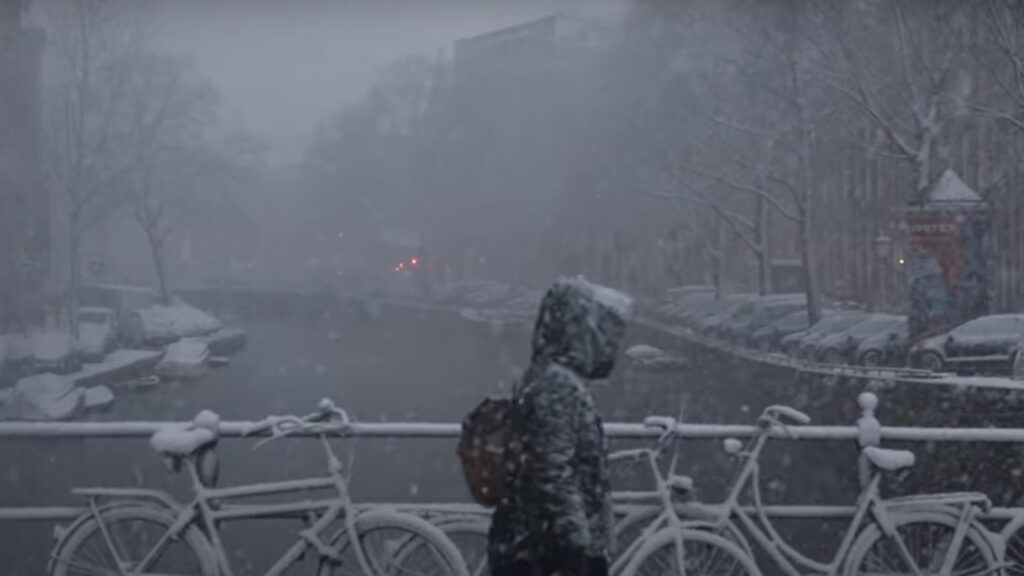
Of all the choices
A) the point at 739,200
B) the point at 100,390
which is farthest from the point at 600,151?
the point at 100,390

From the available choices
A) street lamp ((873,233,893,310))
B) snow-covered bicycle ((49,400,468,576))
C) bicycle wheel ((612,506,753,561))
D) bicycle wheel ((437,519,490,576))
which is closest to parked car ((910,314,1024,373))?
street lamp ((873,233,893,310))

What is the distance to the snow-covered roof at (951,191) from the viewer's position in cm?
715

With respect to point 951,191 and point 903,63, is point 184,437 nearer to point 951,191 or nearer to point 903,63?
point 951,191

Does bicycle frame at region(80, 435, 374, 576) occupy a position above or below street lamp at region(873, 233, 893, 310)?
below

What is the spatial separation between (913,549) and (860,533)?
28 cm

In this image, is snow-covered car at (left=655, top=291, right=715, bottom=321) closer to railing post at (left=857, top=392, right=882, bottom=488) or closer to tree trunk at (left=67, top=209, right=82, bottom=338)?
railing post at (left=857, top=392, right=882, bottom=488)

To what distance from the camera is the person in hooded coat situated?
119 inches

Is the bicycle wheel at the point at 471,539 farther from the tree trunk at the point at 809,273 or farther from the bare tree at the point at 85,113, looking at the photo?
the bare tree at the point at 85,113

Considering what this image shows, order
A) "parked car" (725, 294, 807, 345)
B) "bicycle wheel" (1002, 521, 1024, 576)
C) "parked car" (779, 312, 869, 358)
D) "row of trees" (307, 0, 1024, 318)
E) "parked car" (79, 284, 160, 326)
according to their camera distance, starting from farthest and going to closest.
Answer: "row of trees" (307, 0, 1024, 318) → "parked car" (725, 294, 807, 345) → "parked car" (79, 284, 160, 326) → "parked car" (779, 312, 869, 358) → "bicycle wheel" (1002, 521, 1024, 576)

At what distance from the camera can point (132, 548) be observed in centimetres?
466

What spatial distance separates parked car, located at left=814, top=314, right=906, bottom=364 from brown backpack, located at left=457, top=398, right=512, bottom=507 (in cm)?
444

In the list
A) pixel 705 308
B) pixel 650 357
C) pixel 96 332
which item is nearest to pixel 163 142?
pixel 96 332

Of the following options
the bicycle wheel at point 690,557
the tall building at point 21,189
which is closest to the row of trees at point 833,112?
the bicycle wheel at point 690,557

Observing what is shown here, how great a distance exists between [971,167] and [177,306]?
5.43 meters
